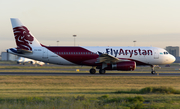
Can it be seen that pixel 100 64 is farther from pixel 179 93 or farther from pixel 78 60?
pixel 179 93

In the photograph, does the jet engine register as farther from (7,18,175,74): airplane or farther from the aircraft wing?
the aircraft wing

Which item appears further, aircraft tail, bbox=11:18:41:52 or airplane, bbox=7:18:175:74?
aircraft tail, bbox=11:18:41:52

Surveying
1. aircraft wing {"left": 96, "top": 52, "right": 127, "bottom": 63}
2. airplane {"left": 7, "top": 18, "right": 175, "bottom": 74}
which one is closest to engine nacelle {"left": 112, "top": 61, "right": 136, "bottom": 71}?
airplane {"left": 7, "top": 18, "right": 175, "bottom": 74}

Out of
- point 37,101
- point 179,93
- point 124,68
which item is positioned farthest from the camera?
point 124,68

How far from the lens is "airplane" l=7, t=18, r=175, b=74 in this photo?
3766cm

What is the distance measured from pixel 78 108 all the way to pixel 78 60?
89.5 feet

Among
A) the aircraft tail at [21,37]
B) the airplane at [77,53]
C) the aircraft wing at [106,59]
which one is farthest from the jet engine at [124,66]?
the aircraft tail at [21,37]

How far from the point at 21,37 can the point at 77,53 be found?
9.02m

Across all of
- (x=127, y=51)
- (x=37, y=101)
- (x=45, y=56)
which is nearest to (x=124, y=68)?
(x=127, y=51)

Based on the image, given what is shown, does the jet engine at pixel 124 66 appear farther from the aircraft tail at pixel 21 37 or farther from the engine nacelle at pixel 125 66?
the aircraft tail at pixel 21 37

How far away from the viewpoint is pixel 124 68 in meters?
36.8

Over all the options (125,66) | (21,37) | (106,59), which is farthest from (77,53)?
(21,37)

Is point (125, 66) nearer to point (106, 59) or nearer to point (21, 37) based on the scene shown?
point (106, 59)

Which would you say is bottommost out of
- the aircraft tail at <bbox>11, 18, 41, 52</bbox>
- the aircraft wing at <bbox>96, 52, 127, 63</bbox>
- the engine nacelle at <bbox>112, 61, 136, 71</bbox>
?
the engine nacelle at <bbox>112, 61, 136, 71</bbox>
